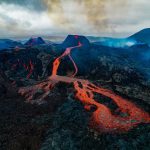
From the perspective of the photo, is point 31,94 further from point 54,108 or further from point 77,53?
point 77,53

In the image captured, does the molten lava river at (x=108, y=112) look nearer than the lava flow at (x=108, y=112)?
Yes

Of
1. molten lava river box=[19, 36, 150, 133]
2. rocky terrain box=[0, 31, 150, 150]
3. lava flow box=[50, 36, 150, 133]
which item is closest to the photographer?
rocky terrain box=[0, 31, 150, 150]

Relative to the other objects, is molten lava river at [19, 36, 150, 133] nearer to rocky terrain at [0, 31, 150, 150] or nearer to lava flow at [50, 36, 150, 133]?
lava flow at [50, 36, 150, 133]

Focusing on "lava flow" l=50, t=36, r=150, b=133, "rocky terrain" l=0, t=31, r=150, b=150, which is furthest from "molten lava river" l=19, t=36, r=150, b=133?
"rocky terrain" l=0, t=31, r=150, b=150

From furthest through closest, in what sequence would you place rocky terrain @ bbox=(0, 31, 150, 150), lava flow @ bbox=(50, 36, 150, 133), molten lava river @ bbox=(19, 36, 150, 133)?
1. lava flow @ bbox=(50, 36, 150, 133)
2. molten lava river @ bbox=(19, 36, 150, 133)
3. rocky terrain @ bbox=(0, 31, 150, 150)

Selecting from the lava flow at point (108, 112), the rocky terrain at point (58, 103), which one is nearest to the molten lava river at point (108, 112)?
the lava flow at point (108, 112)

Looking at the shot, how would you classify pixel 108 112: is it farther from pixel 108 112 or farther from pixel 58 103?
pixel 58 103

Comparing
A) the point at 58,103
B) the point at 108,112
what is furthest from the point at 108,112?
the point at 58,103

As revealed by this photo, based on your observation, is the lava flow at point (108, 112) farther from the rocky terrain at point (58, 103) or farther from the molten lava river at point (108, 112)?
the rocky terrain at point (58, 103)

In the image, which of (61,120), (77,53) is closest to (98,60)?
(77,53)
